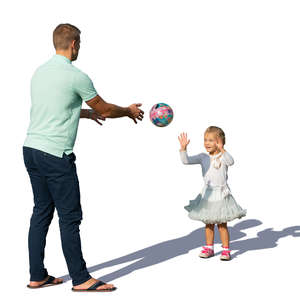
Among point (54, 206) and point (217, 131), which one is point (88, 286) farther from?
point (217, 131)

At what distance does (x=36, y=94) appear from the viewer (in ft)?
24.1

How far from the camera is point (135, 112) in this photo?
786 centimetres

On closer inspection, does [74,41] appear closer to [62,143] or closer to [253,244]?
[62,143]

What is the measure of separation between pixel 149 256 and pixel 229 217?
1.19 metres

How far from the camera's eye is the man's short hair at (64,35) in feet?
23.9

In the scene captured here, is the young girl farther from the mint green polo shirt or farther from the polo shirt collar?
the polo shirt collar

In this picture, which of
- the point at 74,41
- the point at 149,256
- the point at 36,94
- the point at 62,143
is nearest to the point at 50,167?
the point at 62,143

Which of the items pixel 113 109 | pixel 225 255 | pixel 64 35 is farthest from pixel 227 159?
pixel 64 35

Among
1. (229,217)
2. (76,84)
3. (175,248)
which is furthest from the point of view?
(175,248)

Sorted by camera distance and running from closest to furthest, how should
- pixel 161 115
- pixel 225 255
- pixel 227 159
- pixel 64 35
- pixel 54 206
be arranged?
pixel 64 35 → pixel 54 206 → pixel 161 115 → pixel 227 159 → pixel 225 255

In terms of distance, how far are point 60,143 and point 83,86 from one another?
672mm

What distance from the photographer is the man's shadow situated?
8.30 metres

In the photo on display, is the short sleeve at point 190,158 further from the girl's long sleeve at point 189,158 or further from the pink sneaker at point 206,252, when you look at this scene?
the pink sneaker at point 206,252

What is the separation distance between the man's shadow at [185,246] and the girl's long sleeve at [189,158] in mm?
1275
